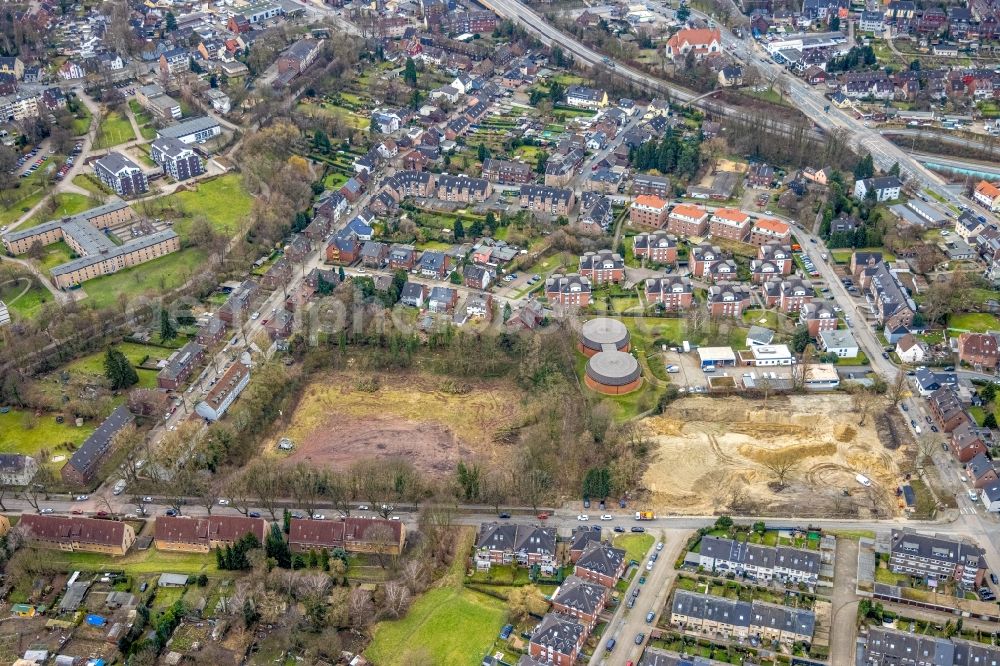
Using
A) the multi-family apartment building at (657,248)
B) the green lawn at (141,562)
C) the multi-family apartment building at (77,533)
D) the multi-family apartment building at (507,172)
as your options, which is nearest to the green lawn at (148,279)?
the multi-family apartment building at (77,533)

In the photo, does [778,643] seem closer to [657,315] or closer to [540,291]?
[657,315]

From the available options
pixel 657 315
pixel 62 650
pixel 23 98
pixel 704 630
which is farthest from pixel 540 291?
pixel 23 98

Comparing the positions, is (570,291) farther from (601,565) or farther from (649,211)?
(601,565)

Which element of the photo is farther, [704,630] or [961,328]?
[961,328]

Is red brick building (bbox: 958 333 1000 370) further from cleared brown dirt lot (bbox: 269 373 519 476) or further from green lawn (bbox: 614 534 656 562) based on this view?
cleared brown dirt lot (bbox: 269 373 519 476)

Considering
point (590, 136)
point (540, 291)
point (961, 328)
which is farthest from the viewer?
point (590, 136)

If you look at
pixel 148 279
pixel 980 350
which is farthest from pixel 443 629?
pixel 148 279
